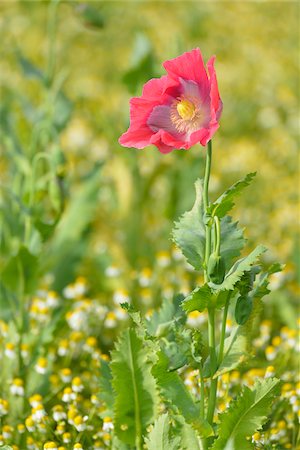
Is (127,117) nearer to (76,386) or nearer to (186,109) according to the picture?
(76,386)

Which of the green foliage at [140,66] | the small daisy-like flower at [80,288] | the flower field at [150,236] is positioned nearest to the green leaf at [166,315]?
the flower field at [150,236]

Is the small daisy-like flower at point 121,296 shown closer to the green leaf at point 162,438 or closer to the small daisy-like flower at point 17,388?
the small daisy-like flower at point 17,388

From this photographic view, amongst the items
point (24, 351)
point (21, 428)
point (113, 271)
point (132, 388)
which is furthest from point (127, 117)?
point (132, 388)

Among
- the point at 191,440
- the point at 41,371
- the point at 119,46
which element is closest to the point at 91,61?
the point at 119,46

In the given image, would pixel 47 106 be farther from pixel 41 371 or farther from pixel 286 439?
pixel 286 439

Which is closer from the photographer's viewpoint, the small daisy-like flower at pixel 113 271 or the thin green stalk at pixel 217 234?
the thin green stalk at pixel 217 234

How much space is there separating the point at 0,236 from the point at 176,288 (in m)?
0.72

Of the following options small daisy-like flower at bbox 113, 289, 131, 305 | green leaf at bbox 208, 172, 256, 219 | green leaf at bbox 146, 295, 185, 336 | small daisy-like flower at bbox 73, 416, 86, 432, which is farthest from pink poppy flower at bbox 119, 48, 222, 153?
small daisy-like flower at bbox 113, 289, 131, 305

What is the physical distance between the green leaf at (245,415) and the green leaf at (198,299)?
0.18 m

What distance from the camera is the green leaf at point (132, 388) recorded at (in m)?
1.80

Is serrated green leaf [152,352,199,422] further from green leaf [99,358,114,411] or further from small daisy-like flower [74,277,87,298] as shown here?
small daisy-like flower [74,277,87,298]

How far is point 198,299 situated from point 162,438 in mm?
307

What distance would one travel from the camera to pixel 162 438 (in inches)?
66.8

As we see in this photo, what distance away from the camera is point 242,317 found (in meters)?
1.66
